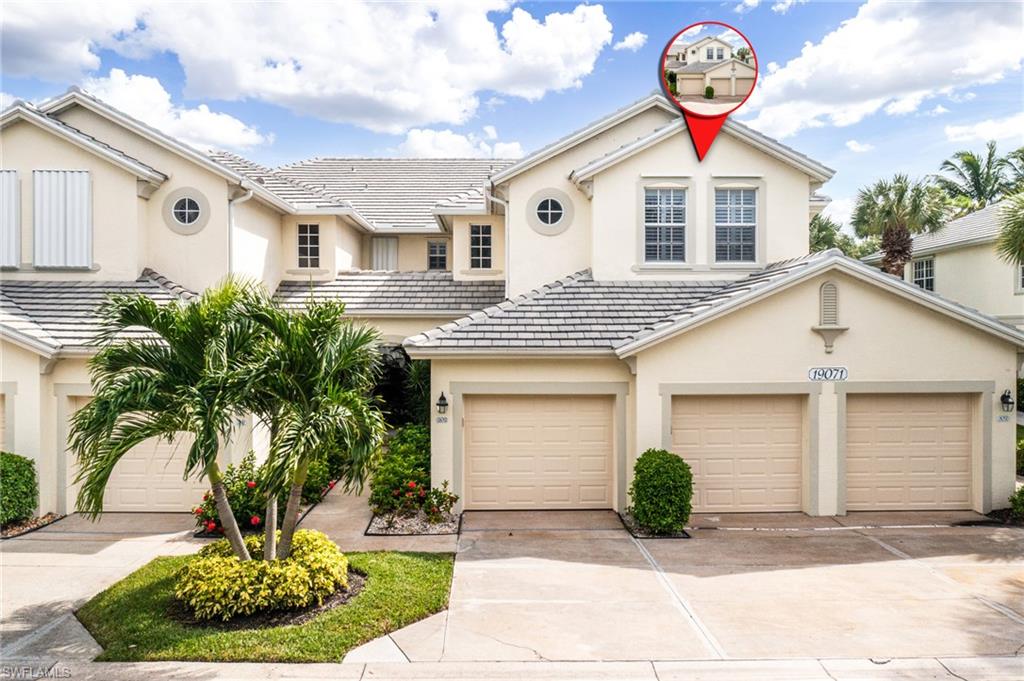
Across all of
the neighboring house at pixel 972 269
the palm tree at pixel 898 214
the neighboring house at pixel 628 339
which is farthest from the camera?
the palm tree at pixel 898 214

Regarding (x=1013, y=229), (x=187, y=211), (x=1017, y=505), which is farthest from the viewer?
(x=187, y=211)

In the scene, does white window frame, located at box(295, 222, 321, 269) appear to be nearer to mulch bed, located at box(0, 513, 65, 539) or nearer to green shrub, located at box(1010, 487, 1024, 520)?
mulch bed, located at box(0, 513, 65, 539)

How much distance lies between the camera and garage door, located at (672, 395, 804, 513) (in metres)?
12.1

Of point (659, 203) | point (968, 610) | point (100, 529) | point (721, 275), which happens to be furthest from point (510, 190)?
point (968, 610)

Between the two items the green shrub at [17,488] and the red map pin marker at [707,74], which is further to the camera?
the red map pin marker at [707,74]

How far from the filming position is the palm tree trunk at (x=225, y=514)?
7582 millimetres

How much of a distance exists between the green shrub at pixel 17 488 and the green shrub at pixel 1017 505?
668 inches

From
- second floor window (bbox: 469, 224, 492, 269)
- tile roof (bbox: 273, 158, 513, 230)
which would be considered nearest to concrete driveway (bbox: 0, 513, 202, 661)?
second floor window (bbox: 469, 224, 492, 269)

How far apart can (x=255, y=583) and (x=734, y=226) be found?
11628 millimetres

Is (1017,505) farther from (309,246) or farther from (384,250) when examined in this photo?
(384,250)

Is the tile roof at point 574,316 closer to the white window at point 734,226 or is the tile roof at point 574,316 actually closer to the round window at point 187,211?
the white window at point 734,226

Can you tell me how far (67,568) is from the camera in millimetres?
9281

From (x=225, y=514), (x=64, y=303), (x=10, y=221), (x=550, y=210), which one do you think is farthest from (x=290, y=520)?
(x=10, y=221)

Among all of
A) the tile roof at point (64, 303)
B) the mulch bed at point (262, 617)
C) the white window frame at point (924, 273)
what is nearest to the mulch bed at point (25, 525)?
the tile roof at point (64, 303)
